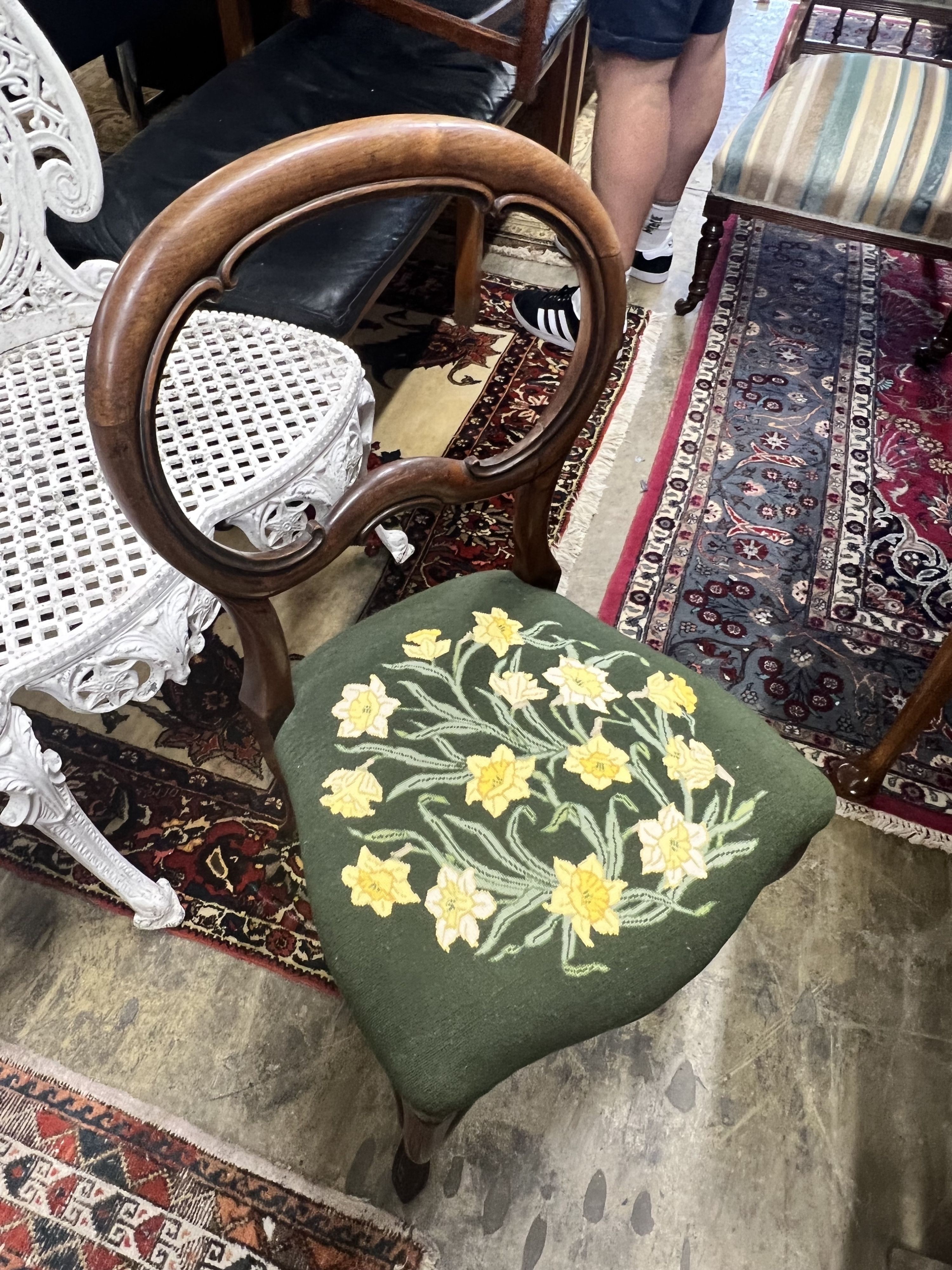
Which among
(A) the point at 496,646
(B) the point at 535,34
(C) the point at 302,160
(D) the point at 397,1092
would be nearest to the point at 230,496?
(A) the point at 496,646

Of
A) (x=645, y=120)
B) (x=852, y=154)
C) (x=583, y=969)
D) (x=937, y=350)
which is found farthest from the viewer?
(x=937, y=350)

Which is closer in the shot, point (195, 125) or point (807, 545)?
point (195, 125)

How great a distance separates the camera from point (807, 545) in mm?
1585

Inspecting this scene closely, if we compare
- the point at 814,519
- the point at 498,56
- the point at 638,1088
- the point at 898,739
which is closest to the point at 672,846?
the point at 638,1088

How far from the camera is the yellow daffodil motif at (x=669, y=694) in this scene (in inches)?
30.5

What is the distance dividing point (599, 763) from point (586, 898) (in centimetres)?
13

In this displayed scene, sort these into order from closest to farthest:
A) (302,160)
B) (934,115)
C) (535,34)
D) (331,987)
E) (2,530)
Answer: (302,160)
(2,530)
(331,987)
(535,34)
(934,115)

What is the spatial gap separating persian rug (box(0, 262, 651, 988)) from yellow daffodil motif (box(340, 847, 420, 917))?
1.54ft

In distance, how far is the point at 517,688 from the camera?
2.56 feet

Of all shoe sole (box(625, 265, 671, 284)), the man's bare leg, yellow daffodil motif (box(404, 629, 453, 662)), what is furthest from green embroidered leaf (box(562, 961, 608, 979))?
shoe sole (box(625, 265, 671, 284))

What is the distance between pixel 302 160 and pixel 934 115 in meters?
1.88

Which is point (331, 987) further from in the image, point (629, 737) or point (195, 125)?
point (195, 125)

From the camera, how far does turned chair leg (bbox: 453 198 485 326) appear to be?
1.76 m

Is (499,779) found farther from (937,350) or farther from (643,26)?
(937,350)
